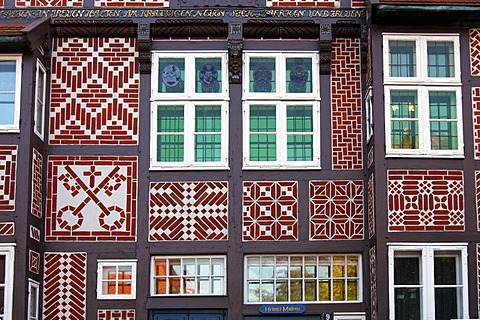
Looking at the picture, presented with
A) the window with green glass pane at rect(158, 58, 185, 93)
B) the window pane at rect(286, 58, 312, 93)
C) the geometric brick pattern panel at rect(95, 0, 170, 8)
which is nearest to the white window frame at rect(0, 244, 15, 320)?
the window with green glass pane at rect(158, 58, 185, 93)

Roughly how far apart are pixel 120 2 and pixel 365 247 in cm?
676

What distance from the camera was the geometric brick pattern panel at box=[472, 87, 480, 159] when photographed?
60.3 ft

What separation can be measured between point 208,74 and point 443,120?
4.61 metres

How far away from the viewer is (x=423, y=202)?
18.0 metres

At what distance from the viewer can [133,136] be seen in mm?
19281

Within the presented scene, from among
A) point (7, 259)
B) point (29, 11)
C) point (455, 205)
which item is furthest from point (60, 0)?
A: point (455, 205)

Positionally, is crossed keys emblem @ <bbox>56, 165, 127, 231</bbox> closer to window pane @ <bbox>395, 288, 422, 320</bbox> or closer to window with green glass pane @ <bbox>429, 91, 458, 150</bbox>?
window pane @ <bbox>395, 288, 422, 320</bbox>

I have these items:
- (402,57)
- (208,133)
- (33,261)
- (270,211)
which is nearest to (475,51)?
(402,57)

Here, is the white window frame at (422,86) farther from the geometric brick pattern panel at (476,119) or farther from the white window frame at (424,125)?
the geometric brick pattern panel at (476,119)

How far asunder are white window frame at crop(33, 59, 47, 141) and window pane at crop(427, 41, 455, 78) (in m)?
7.37

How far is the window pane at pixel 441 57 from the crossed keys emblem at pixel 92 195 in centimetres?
623

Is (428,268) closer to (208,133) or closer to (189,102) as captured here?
(208,133)

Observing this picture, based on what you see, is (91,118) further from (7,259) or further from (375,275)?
(375,275)

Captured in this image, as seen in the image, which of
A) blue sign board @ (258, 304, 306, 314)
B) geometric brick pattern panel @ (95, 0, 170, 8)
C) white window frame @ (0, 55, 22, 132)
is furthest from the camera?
geometric brick pattern panel @ (95, 0, 170, 8)
